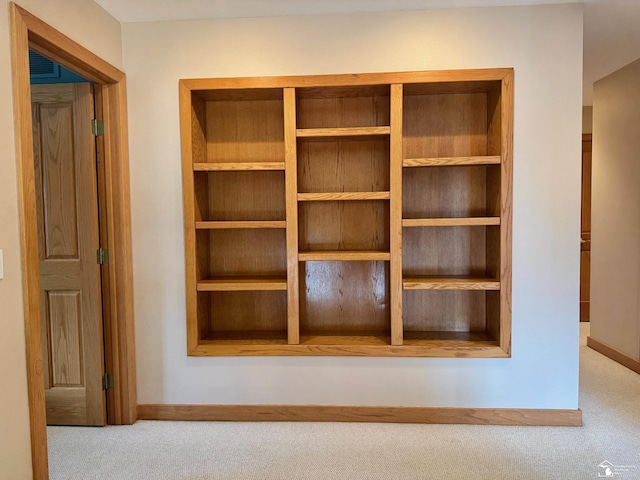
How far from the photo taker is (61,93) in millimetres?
2482

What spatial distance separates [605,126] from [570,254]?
1.97 metres

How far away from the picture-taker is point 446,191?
2.76 m

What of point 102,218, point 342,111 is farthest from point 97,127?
point 342,111

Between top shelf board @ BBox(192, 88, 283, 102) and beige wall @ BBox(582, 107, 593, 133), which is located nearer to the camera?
top shelf board @ BBox(192, 88, 283, 102)

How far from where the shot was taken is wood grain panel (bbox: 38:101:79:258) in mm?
2512

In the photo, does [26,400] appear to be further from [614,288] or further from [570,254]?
[614,288]

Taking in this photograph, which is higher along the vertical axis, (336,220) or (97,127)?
(97,127)

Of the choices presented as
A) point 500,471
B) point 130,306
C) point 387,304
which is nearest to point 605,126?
point 387,304

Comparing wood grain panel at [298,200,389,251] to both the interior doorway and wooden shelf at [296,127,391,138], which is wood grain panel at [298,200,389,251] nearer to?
wooden shelf at [296,127,391,138]

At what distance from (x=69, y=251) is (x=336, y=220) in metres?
1.67

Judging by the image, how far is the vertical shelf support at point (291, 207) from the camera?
250cm
